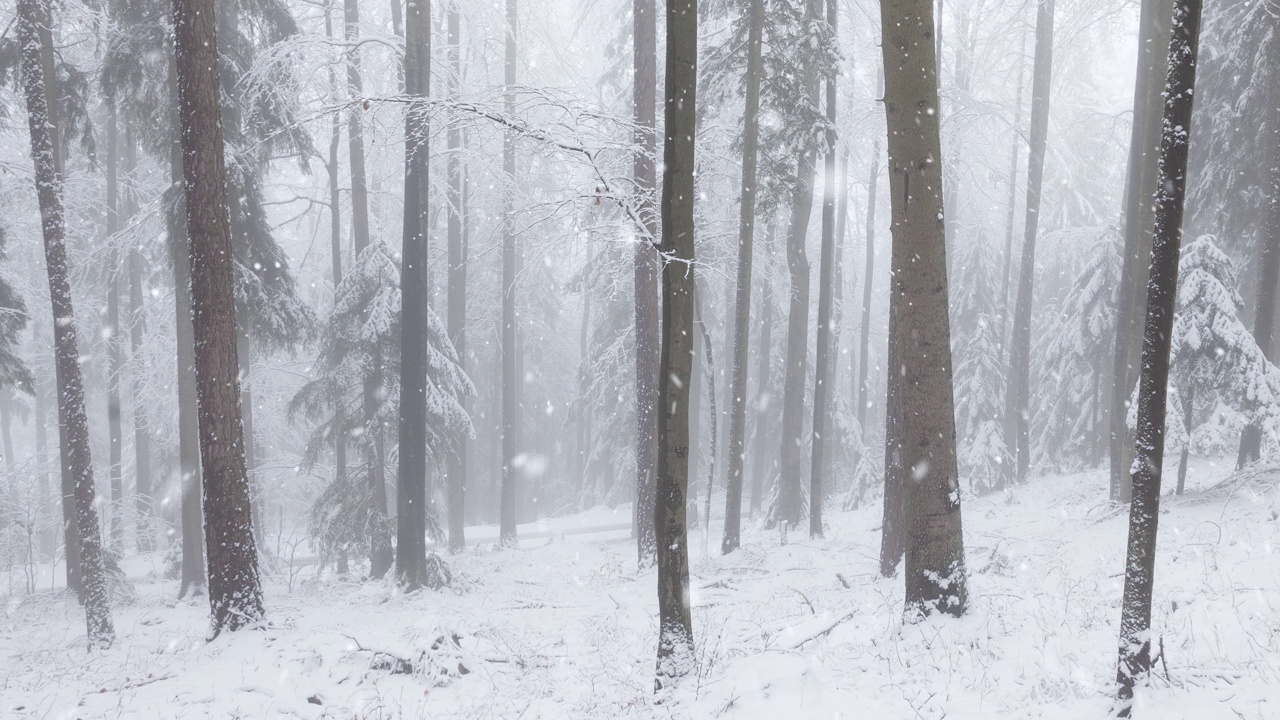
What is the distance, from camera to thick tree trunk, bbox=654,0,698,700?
18.5 feet

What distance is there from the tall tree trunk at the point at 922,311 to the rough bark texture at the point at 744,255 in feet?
23.0

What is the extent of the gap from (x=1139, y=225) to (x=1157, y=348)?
9094 mm

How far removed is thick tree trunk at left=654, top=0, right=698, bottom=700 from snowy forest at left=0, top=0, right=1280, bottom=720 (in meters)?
0.03

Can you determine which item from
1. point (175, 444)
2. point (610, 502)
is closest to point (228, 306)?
point (175, 444)

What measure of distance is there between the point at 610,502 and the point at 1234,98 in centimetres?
2416

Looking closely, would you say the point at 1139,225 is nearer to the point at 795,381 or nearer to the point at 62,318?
the point at 795,381

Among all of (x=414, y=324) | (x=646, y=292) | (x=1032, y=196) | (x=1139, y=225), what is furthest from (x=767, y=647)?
(x=1032, y=196)

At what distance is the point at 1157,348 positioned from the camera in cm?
429

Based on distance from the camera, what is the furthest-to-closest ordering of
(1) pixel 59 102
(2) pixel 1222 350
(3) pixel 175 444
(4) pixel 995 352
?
1. (4) pixel 995 352
2. (3) pixel 175 444
3. (1) pixel 59 102
4. (2) pixel 1222 350

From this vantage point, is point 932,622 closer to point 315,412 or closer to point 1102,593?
point 1102,593

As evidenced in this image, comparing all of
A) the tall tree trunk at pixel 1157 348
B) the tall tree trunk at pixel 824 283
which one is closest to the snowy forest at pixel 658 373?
the tall tree trunk at pixel 1157 348

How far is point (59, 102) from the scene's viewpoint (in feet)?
41.5

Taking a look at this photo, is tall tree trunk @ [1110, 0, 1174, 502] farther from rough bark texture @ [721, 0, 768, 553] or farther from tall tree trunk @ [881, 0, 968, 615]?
rough bark texture @ [721, 0, 768, 553]

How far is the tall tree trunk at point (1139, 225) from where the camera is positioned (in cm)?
1092
